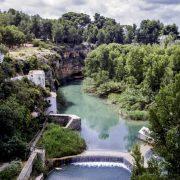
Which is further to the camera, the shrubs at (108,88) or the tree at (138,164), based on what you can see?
the shrubs at (108,88)

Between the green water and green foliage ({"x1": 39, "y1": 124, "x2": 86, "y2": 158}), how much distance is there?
175 cm

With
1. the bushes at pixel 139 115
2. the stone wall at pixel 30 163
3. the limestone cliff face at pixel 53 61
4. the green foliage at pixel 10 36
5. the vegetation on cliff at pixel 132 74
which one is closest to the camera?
the stone wall at pixel 30 163

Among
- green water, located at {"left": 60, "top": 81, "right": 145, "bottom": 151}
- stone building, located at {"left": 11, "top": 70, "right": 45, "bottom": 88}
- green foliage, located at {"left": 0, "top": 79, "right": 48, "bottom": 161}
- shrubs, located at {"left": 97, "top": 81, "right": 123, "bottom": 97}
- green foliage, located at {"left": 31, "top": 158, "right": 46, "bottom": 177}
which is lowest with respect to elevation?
green water, located at {"left": 60, "top": 81, "right": 145, "bottom": 151}

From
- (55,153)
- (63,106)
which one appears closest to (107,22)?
(63,106)

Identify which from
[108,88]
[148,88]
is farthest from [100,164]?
[108,88]

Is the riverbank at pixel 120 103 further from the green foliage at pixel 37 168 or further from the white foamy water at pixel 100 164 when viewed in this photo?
the green foliage at pixel 37 168

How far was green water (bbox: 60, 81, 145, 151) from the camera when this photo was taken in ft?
122

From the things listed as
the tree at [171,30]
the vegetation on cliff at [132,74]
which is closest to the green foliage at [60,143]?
the vegetation on cliff at [132,74]

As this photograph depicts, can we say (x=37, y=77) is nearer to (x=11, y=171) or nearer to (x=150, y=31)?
(x=11, y=171)

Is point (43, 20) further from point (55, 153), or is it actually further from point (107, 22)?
point (55, 153)

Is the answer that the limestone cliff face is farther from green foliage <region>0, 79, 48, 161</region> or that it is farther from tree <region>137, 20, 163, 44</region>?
tree <region>137, 20, 163, 44</region>

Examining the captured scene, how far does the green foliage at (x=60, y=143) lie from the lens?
32.3 m

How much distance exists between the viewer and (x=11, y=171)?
85.3 ft

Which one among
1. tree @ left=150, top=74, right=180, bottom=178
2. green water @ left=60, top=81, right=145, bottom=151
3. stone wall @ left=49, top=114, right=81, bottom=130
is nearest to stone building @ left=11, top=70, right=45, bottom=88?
stone wall @ left=49, top=114, right=81, bottom=130
